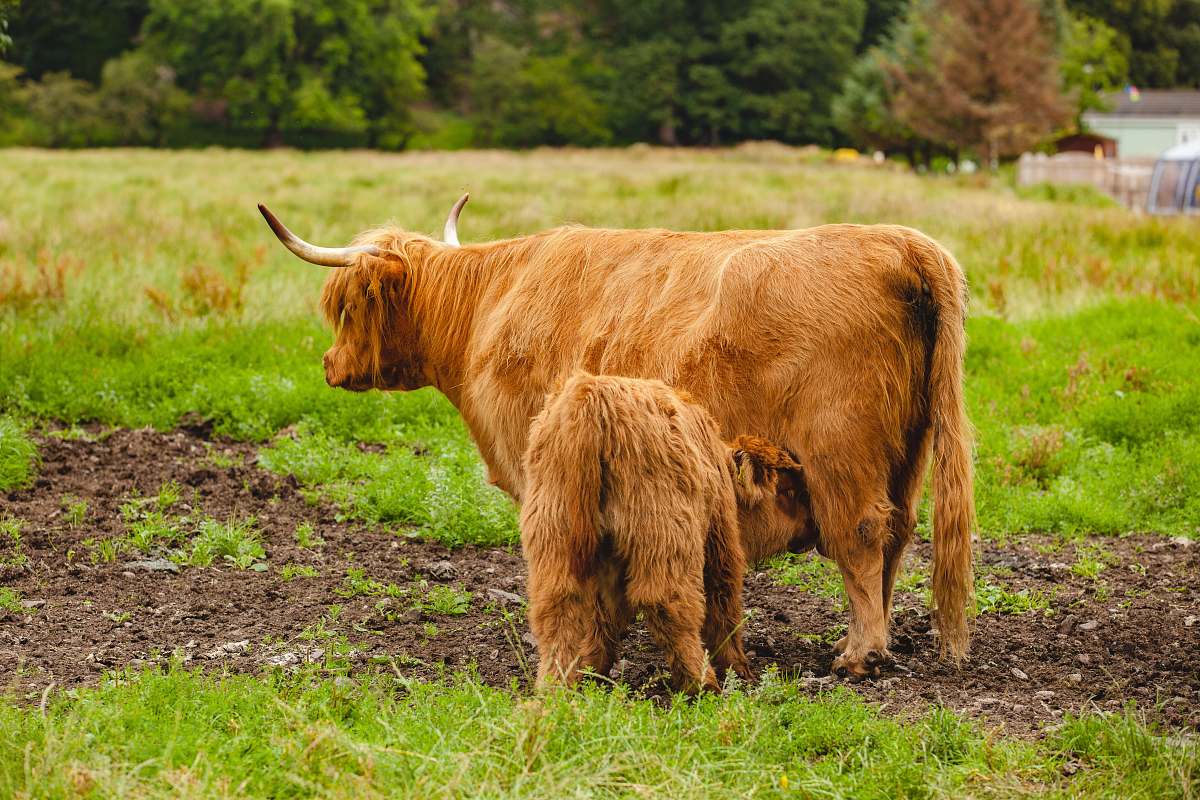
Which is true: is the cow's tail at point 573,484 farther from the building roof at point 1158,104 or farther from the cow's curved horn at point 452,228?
the building roof at point 1158,104

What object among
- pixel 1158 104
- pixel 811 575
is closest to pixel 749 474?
pixel 811 575

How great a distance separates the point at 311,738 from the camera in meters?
3.55

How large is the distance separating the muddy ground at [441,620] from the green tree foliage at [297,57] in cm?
5657

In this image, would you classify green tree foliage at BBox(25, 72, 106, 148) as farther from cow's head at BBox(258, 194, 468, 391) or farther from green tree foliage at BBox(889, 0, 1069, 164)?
cow's head at BBox(258, 194, 468, 391)

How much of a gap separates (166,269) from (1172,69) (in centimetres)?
8117

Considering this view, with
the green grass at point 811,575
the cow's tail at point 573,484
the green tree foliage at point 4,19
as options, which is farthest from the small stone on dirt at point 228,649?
the green tree foliage at point 4,19

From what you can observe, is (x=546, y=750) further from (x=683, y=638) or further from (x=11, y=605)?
(x=11, y=605)

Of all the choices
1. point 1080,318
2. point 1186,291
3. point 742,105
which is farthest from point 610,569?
point 742,105

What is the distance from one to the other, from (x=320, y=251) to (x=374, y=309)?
36cm

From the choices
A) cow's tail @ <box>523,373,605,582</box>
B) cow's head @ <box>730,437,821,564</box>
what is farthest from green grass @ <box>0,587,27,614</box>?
cow's head @ <box>730,437,821,564</box>

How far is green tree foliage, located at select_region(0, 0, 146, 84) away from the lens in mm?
69812

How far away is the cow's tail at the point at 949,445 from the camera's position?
4523mm

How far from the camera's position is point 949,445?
4578 mm

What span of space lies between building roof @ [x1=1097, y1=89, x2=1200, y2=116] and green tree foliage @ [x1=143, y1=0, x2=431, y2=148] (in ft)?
121
